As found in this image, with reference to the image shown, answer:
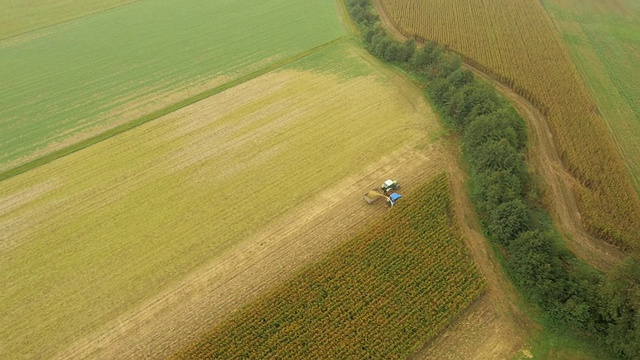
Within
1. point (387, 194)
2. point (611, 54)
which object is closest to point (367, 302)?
point (387, 194)

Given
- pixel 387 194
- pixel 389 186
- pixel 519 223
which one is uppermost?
pixel 519 223

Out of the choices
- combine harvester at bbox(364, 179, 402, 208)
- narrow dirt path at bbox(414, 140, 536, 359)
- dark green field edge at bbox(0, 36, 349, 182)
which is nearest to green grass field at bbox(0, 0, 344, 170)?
dark green field edge at bbox(0, 36, 349, 182)

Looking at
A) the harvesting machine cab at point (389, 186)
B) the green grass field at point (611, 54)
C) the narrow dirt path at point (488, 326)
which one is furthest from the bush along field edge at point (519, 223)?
the green grass field at point (611, 54)

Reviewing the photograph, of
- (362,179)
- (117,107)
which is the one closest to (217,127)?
(117,107)

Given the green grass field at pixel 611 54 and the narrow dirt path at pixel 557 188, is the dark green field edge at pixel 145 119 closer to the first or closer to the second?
the narrow dirt path at pixel 557 188

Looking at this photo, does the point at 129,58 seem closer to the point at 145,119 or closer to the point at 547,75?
the point at 145,119

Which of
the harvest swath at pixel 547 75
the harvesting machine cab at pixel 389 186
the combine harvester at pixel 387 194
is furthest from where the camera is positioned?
the harvesting machine cab at pixel 389 186

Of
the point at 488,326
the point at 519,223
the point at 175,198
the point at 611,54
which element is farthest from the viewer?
the point at 611,54
